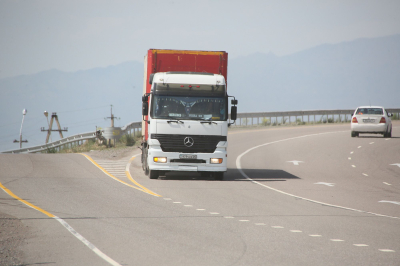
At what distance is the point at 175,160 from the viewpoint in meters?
16.9

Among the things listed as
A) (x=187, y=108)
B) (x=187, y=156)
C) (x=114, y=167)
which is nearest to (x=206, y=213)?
(x=187, y=156)

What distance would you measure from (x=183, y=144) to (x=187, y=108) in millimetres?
1117

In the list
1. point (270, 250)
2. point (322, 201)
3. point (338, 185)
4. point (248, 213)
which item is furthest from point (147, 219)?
point (338, 185)

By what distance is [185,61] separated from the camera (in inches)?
710

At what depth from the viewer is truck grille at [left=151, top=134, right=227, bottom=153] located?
16.7 m

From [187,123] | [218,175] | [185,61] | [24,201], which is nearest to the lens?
[24,201]

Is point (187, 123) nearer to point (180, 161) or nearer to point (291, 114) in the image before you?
point (180, 161)

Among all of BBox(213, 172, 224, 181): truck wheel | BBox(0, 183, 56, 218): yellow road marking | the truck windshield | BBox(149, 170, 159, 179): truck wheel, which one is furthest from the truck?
BBox(0, 183, 56, 218): yellow road marking

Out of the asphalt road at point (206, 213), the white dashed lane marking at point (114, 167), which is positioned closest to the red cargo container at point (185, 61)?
the white dashed lane marking at point (114, 167)

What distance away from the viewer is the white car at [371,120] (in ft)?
109

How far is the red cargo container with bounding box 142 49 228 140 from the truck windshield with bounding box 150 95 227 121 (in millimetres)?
1335

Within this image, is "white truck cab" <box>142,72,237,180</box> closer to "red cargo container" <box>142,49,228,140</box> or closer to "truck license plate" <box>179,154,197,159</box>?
"truck license plate" <box>179,154,197,159</box>

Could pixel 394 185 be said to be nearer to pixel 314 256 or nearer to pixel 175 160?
pixel 175 160

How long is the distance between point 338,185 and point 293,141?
15.7 m
